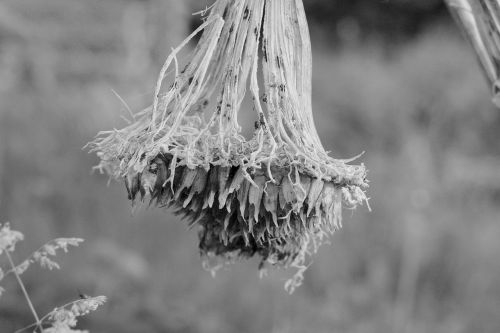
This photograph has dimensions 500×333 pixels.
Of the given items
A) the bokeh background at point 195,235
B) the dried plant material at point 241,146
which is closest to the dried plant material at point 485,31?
the dried plant material at point 241,146

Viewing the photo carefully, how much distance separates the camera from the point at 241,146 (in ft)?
5.71

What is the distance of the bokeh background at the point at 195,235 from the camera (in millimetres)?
5473

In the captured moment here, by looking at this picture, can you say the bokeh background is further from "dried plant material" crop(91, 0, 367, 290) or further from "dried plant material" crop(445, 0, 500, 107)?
"dried plant material" crop(445, 0, 500, 107)

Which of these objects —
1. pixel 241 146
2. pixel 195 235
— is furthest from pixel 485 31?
pixel 195 235

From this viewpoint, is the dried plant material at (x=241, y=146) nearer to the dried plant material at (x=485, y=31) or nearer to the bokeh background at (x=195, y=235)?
the dried plant material at (x=485, y=31)

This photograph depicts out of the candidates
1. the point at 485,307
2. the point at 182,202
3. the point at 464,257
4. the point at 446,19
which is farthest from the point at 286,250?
the point at 446,19

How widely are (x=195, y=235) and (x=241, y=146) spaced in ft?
15.4

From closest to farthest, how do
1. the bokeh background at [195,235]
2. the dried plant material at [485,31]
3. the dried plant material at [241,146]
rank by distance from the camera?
the dried plant material at [241,146], the dried plant material at [485,31], the bokeh background at [195,235]

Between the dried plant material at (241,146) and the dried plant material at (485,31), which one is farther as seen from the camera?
the dried plant material at (485,31)

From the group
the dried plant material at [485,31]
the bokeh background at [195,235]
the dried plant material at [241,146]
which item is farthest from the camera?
the bokeh background at [195,235]

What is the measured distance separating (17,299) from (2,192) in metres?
1.84

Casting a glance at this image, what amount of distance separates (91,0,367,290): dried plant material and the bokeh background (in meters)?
1.96

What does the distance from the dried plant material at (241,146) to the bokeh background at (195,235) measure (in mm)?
1963

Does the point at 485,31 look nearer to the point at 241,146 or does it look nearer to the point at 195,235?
the point at 241,146
